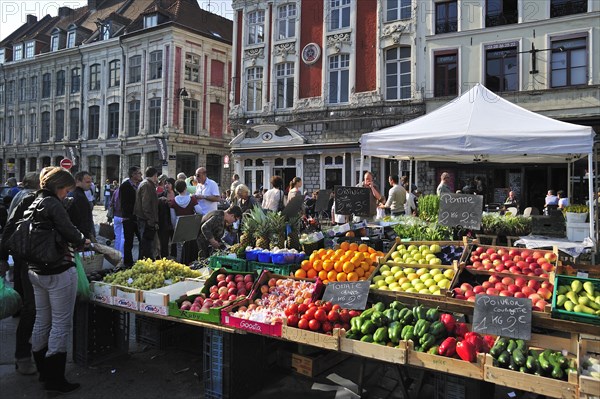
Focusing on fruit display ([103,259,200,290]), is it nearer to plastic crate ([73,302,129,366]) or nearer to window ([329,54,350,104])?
plastic crate ([73,302,129,366])

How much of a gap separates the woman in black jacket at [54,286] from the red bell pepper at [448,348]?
297 cm

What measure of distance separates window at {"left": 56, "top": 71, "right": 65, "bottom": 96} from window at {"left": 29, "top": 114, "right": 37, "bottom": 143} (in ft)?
11.7

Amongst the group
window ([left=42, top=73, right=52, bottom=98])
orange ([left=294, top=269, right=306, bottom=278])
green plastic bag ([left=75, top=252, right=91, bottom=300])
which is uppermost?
window ([left=42, top=73, right=52, bottom=98])

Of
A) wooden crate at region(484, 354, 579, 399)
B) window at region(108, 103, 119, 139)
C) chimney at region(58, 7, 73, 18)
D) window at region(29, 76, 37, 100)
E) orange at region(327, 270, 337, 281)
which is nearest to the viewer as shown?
wooden crate at region(484, 354, 579, 399)

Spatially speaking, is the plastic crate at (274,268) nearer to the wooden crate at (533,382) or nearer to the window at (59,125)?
the wooden crate at (533,382)

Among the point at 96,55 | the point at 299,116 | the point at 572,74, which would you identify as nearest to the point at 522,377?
the point at 572,74

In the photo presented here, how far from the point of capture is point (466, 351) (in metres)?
3.14

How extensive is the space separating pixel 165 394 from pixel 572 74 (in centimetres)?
1716

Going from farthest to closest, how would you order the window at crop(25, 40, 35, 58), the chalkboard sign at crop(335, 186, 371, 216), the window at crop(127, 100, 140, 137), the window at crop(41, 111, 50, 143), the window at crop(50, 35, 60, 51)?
the window at crop(25, 40, 35, 58)
the window at crop(41, 111, 50, 143)
the window at crop(50, 35, 60, 51)
the window at crop(127, 100, 140, 137)
the chalkboard sign at crop(335, 186, 371, 216)

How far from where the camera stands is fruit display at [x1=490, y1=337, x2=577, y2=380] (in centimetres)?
294

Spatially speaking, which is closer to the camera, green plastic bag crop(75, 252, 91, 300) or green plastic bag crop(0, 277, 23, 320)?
green plastic bag crop(0, 277, 23, 320)

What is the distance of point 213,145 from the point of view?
29531mm

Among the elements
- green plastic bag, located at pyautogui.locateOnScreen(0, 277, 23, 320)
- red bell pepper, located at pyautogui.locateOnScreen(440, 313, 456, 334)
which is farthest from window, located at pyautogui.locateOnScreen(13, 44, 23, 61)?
red bell pepper, located at pyautogui.locateOnScreen(440, 313, 456, 334)

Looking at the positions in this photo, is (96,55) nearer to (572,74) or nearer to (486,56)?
(486,56)
